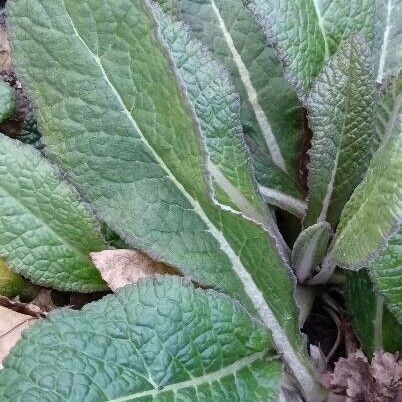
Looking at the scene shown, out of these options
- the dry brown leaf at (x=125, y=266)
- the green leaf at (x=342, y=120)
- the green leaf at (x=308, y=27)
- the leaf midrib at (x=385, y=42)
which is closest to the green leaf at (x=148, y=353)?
the dry brown leaf at (x=125, y=266)

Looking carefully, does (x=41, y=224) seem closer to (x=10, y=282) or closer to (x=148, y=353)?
(x=10, y=282)

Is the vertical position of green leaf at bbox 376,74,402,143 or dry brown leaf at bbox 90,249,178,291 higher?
green leaf at bbox 376,74,402,143

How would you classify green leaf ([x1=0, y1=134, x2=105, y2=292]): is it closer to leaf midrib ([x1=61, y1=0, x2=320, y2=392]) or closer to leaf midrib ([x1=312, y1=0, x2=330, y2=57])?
leaf midrib ([x1=61, y1=0, x2=320, y2=392])

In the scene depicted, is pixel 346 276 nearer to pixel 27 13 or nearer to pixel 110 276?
pixel 110 276

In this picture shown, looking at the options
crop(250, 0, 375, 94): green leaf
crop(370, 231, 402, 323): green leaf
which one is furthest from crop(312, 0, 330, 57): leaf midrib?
crop(370, 231, 402, 323): green leaf

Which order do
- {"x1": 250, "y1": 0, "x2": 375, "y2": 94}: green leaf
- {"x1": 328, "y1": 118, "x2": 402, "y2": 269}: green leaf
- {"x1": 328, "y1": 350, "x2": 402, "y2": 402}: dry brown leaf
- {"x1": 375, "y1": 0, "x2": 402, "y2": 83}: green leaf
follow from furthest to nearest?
{"x1": 375, "y1": 0, "x2": 402, "y2": 83}: green leaf, {"x1": 250, "y1": 0, "x2": 375, "y2": 94}: green leaf, {"x1": 328, "y1": 350, "x2": 402, "y2": 402}: dry brown leaf, {"x1": 328, "y1": 118, "x2": 402, "y2": 269}: green leaf

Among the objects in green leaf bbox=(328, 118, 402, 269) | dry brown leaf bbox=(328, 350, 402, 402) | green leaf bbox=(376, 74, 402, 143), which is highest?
green leaf bbox=(376, 74, 402, 143)

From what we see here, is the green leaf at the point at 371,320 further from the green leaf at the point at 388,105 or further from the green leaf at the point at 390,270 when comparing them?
the green leaf at the point at 388,105

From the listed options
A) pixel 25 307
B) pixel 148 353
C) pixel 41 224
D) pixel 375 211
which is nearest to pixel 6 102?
pixel 41 224
